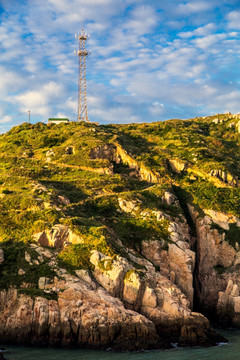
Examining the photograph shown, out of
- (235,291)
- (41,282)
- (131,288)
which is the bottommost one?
(235,291)

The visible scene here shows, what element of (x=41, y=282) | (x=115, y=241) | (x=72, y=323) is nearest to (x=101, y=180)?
(x=115, y=241)

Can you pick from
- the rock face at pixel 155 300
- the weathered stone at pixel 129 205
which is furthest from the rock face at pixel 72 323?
the weathered stone at pixel 129 205

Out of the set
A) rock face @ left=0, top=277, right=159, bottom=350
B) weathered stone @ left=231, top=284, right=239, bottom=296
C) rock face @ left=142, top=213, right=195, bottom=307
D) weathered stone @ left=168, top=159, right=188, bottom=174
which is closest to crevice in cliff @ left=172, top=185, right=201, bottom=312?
weathered stone @ left=231, top=284, right=239, bottom=296

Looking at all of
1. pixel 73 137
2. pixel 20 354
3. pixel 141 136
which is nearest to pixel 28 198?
pixel 20 354

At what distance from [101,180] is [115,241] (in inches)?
935

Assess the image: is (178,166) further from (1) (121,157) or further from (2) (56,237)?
(2) (56,237)

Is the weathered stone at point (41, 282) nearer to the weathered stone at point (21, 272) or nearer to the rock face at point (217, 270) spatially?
the weathered stone at point (21, 272)

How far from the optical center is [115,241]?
2025 inches

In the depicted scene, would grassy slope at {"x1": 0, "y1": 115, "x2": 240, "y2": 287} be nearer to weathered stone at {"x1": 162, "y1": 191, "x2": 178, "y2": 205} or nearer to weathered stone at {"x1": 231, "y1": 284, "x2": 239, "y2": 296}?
weathered stone at {"x1": 162, "y1": 191, "x2": 178, "y2": 205}

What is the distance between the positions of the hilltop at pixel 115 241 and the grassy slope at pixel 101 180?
0.69 ft

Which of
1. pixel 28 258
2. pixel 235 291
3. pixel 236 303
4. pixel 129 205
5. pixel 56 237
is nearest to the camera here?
pixel 28 258

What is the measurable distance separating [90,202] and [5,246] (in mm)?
18018

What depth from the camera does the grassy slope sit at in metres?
53.0

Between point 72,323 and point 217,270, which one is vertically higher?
point 217,270
